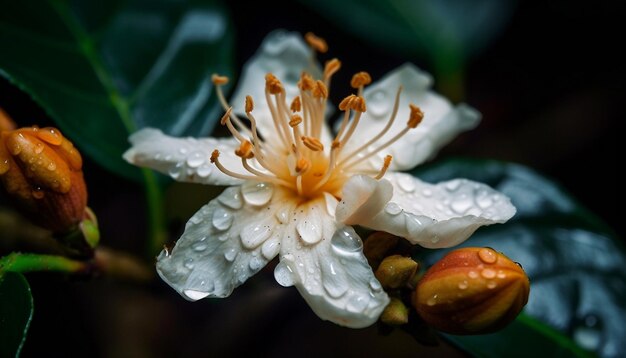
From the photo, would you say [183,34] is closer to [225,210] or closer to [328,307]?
[225,210]

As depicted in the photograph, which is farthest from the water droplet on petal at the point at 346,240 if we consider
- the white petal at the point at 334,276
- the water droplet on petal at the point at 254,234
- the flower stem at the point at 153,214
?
the flower stem at the point at 153,214

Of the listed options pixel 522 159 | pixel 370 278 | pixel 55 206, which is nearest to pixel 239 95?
pixel 55 206

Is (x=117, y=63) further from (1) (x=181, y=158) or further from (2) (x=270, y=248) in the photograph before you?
(2) (x=270, y=248)

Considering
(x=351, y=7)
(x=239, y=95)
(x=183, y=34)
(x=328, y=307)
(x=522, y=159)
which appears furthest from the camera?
(x=522, y=159)

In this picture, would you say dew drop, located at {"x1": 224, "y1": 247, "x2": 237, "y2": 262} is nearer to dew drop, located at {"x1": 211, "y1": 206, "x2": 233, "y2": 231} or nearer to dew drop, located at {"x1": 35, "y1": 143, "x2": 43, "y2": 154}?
dew drop, located at {"x1": 211, "y1": 206, "x2": 233, "y2": 231}

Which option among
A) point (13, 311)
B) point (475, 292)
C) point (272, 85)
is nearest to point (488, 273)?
point (475, 292)

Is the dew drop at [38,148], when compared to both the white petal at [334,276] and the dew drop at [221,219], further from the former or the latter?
the white petal at [334,276]

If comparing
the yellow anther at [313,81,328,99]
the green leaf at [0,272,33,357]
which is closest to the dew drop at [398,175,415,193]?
the yellow anther at [313,81,328,99]
